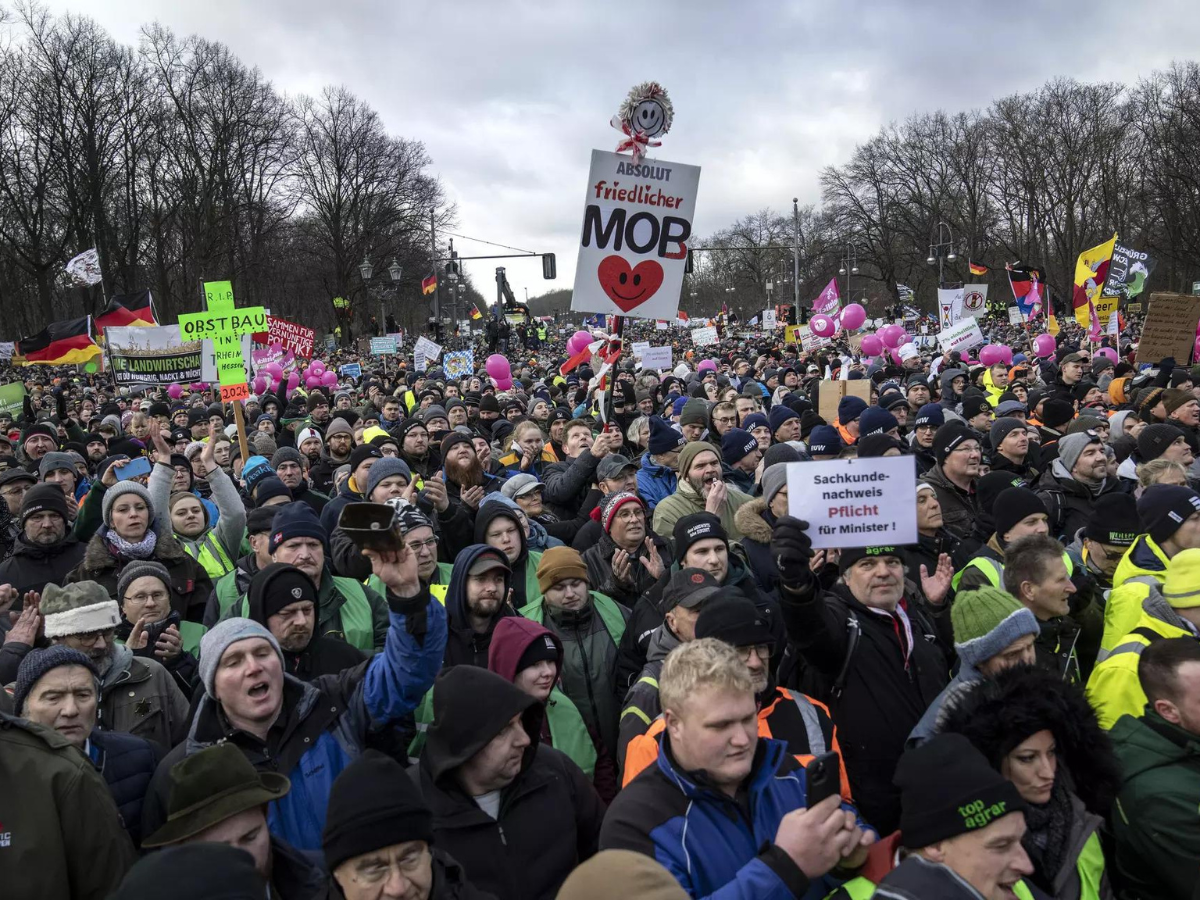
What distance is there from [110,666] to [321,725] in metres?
1.25

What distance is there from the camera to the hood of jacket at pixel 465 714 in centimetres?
267

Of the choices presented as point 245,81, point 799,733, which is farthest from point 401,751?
point 245,81

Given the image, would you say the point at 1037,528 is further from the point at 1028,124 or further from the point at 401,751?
the point at 1028,124

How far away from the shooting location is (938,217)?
220ft

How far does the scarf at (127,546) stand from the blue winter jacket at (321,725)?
2.50m

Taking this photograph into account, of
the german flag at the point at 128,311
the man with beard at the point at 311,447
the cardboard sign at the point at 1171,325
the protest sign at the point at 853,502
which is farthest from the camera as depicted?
the german flag at the point at 128,311

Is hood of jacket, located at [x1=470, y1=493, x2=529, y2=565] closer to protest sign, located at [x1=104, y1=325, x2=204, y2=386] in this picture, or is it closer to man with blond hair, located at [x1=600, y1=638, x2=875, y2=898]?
man with blond hair, located at [x1=600, y1=638, x2=875, y2=898]

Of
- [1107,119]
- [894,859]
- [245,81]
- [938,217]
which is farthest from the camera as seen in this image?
[938,217]

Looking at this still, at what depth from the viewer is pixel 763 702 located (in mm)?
3014

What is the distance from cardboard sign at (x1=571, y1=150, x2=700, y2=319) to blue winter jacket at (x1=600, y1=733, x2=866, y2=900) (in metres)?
4.31

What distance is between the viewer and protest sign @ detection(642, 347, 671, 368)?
15.9m

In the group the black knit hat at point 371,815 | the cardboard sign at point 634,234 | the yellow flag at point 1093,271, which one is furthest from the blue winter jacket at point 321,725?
the yellow flag at point 1093,271

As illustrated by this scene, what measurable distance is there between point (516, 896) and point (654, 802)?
1.78 feet

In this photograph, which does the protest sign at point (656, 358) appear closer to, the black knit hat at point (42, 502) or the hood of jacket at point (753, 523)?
the hood of jacket at point (753, 523)
